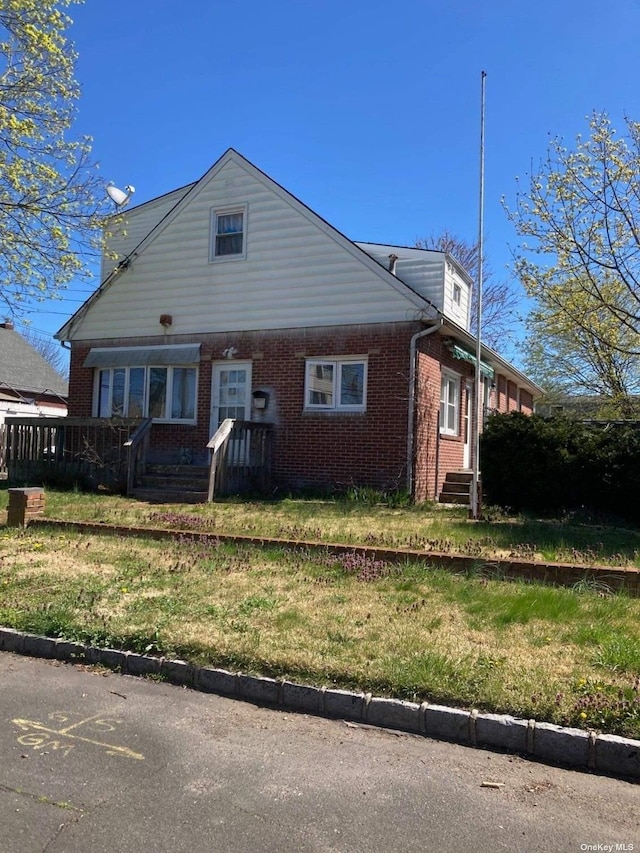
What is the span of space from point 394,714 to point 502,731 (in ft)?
2.07

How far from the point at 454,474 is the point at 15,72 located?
38.6 feet

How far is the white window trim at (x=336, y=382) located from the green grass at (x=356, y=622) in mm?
6385

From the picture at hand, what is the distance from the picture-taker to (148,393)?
1623cm

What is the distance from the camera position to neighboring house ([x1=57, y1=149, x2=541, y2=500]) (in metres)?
13.5

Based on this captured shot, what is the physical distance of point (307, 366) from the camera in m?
14.3

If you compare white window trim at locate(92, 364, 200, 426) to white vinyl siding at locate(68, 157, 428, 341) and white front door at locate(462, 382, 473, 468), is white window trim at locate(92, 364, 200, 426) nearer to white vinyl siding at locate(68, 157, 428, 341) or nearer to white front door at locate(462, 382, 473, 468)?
white vinyl siding at locate(68, 157, 428, 341)

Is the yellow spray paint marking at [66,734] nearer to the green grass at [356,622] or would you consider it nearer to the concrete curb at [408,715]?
the concrete curb at [408,715]

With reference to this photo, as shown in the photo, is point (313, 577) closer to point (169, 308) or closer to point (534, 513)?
point (534, 513)

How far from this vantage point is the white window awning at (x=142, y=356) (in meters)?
15.5

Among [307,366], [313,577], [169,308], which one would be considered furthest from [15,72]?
[313,577]

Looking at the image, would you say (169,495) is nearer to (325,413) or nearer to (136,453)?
(136,453)

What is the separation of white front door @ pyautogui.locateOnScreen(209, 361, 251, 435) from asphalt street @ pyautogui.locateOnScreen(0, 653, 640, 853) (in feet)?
36.1

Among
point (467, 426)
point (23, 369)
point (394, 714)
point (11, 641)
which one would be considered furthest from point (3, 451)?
point (23, 369)

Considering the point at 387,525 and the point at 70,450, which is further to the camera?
the point at 70,450
